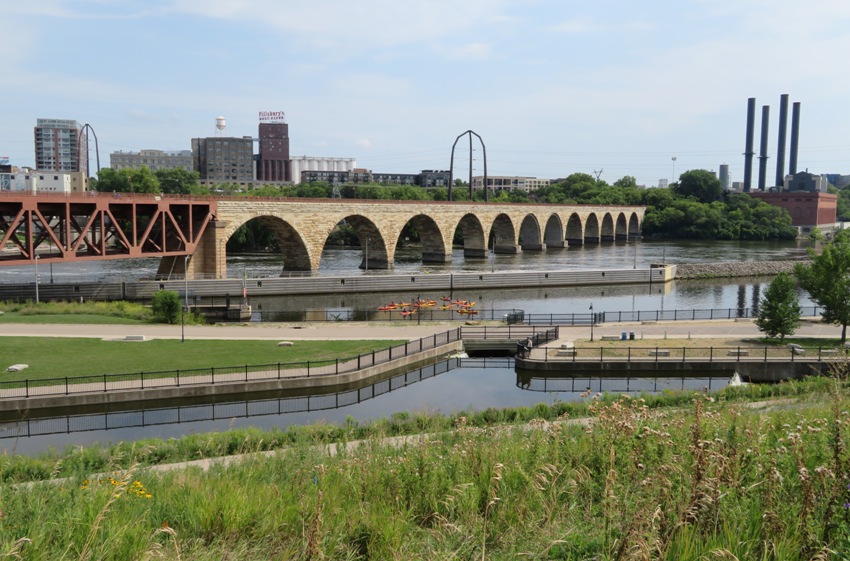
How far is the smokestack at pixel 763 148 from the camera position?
174000 millimetres

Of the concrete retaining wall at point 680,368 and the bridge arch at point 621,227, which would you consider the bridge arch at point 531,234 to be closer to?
the bridge arch at point 621,227

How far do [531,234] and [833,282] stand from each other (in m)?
78.9

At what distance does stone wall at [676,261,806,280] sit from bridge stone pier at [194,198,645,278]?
87.0 ft

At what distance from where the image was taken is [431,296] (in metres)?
57.0

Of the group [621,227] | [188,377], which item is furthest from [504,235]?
[188,377]

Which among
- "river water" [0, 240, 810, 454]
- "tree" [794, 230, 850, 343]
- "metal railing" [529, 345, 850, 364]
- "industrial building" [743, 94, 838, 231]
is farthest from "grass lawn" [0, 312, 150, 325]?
"industrial building" [743, 94, 838, 231]

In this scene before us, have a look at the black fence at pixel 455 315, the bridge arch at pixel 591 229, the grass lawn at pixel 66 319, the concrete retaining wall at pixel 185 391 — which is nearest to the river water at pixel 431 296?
the concrete retaining wall at pixel 185 391

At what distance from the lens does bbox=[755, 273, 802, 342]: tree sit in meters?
32.1

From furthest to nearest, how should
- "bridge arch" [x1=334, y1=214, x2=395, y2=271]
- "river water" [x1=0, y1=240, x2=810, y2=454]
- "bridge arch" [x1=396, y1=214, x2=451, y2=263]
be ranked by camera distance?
"bridge arch" [x1=396, y1=214, x2=451, y2=263], "bridge arch" [x1=334, y1=214, x2=395, y2=271], "river water" [x1=0, y1=240, x2=810, y2=454]

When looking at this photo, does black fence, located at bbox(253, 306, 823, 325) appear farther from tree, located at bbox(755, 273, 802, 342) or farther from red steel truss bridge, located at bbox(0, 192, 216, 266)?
red steel truss bridge, located at bbox(0, 192, 216, 266)

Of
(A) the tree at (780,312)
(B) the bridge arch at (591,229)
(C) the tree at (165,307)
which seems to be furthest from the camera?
(B) the bridge arch at (591,229)

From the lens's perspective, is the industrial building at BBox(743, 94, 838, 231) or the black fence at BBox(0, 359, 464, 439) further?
the industrial building at BBox(743, 94, 838, 231)

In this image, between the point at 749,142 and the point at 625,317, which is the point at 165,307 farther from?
the point at 749,142

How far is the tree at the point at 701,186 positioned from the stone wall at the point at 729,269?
3391 inches
